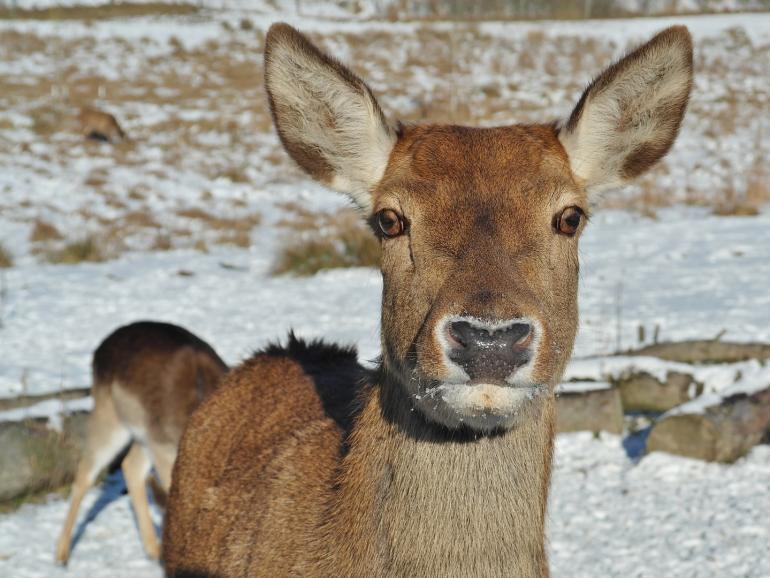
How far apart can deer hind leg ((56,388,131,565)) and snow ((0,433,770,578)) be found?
0.41 metres

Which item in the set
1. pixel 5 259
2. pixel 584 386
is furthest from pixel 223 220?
pixel 584 386

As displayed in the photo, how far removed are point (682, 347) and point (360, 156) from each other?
16.6ft

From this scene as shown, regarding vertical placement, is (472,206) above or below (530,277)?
above

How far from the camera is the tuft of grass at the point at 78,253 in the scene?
12.4 m

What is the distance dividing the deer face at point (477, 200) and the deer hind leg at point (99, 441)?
157 inches

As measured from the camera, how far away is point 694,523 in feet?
19.0

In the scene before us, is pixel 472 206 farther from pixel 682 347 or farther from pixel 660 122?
pixel 682 347

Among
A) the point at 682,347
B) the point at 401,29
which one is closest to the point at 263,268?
the point at 682,347

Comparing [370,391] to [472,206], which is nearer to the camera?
[472,206]

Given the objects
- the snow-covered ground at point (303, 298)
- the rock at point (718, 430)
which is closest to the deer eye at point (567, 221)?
the rock at point (718, 430)

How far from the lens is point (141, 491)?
6.44 metres

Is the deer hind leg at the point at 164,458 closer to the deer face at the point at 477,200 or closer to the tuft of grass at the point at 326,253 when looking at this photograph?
the deer face at the point at 477,200

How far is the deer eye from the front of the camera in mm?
2807

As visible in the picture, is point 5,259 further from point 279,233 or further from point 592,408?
point 592,408
